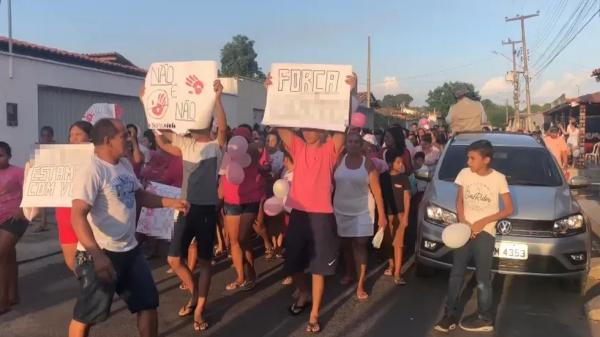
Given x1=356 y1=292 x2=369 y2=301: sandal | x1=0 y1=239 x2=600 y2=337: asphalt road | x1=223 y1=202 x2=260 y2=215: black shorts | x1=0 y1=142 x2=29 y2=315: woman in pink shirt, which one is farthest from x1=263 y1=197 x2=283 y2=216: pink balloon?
x1=0 y1=142 x2=29 y2=315: woman in pink shirt

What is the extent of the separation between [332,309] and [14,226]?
123 inches

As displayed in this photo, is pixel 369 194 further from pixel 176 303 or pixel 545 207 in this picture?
pixel 176 303

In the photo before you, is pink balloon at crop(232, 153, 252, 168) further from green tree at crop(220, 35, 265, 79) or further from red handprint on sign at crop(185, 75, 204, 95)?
green tree at crop(220, 35, 265, 79)

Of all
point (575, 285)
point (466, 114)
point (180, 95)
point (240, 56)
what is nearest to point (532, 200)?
point (575, 285)

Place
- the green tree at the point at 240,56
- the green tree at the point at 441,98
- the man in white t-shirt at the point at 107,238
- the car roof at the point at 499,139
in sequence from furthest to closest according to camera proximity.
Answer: the green tree at the point at 441,98 < the green tree at the point at 240,56 < the car roof at the point at 499,139 < the man in white t-shirt at the point at 107,238

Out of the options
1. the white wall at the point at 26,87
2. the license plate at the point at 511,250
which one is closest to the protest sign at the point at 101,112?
the license plate at the point at 511,250

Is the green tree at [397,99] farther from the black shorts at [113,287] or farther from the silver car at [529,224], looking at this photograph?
the black shorts at [113,287]

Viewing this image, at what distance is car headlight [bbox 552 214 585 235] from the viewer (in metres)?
5.83

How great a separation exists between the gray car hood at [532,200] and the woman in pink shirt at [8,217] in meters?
4.13

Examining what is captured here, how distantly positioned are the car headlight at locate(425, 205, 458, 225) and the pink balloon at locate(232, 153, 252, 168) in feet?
6.49

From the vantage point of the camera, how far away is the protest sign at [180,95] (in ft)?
16.9

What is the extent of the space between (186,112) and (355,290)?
8.92 ft

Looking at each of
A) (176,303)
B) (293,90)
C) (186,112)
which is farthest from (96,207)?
(176,303)

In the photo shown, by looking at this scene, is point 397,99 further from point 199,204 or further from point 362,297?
point 199,204
